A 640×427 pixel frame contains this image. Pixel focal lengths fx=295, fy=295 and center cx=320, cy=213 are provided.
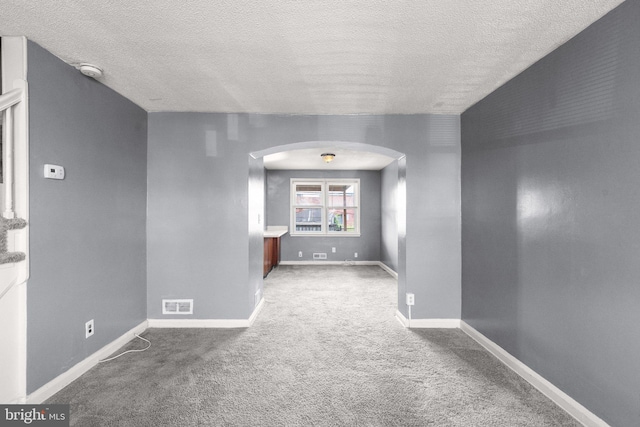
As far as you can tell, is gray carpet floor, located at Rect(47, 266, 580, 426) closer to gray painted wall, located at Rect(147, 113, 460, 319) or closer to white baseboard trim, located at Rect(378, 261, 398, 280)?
gray painted wall, located at Rect(147, 113, 460, 319)

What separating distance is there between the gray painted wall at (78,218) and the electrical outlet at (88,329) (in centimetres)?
4

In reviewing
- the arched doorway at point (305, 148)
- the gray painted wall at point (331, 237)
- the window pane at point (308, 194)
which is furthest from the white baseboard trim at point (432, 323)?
the window pane at point (308, 194)

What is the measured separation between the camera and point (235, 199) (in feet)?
10.7

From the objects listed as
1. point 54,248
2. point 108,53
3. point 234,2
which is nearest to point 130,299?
point 54,248

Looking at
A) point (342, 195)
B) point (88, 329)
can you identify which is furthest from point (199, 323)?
point (342, 195)

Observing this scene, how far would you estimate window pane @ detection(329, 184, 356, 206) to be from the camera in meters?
7.62

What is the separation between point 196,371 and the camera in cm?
233

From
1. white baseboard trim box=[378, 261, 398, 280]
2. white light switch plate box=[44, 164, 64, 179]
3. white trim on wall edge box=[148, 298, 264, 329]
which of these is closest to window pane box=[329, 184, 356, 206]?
white baseboard trim box=[378, 261, 398, 280]

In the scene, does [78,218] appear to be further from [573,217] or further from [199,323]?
[573,217]

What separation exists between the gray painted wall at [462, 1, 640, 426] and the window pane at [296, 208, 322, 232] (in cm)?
515

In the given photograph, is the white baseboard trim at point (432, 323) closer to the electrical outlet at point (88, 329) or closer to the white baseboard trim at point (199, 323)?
the white baseboard trim at point (199, 323)

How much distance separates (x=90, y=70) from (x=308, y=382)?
2859 millimetres

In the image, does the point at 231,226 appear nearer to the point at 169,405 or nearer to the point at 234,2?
the point at 169,405

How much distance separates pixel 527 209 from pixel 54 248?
3.44 metres
